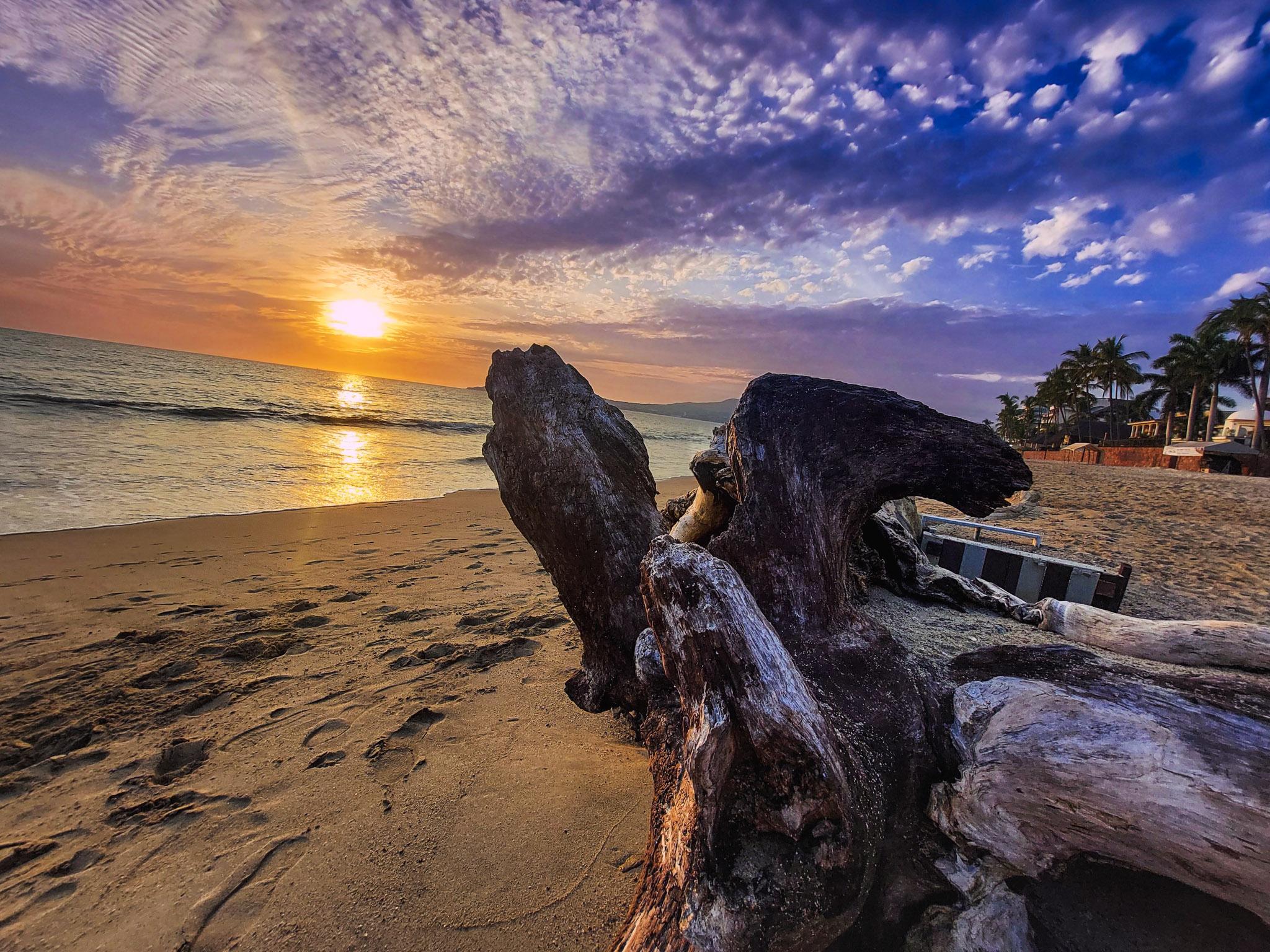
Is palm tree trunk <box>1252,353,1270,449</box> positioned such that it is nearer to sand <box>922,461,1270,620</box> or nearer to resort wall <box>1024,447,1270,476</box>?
resort wall <box>1024,447,1270,476</box>

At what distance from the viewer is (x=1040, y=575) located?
560 centimetres

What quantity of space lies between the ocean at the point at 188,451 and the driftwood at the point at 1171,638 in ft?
42.6

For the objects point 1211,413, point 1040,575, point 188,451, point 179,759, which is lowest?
point 179,759

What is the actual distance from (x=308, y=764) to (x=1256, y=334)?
2476 inches

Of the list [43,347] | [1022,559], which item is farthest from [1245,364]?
[43,347]

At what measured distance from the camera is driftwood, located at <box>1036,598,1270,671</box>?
8.11 ft

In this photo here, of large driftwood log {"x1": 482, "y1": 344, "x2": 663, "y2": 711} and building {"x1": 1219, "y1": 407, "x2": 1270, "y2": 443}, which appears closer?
large driftwood log {"x1": 482, "y1": 344, "x2": 663, "y2": 711}

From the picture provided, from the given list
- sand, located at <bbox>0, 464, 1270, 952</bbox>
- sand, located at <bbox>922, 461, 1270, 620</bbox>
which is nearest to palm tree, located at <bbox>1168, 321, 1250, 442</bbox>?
sand, located at <bbox>922, 461, 1270, 620</bbox>

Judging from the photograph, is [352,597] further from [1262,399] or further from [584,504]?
[1262,399]

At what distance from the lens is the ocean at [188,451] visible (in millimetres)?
10516

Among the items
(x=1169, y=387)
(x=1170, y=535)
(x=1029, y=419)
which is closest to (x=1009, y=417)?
(x=1029, y=419)

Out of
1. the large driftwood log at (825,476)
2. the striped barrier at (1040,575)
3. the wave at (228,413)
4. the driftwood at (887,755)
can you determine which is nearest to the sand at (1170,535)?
the striped barrier at (1040,575)

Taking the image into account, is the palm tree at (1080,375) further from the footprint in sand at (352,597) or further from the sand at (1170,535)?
the footprint in sand at (352,597)

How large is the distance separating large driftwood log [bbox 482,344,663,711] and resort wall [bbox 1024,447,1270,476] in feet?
116
